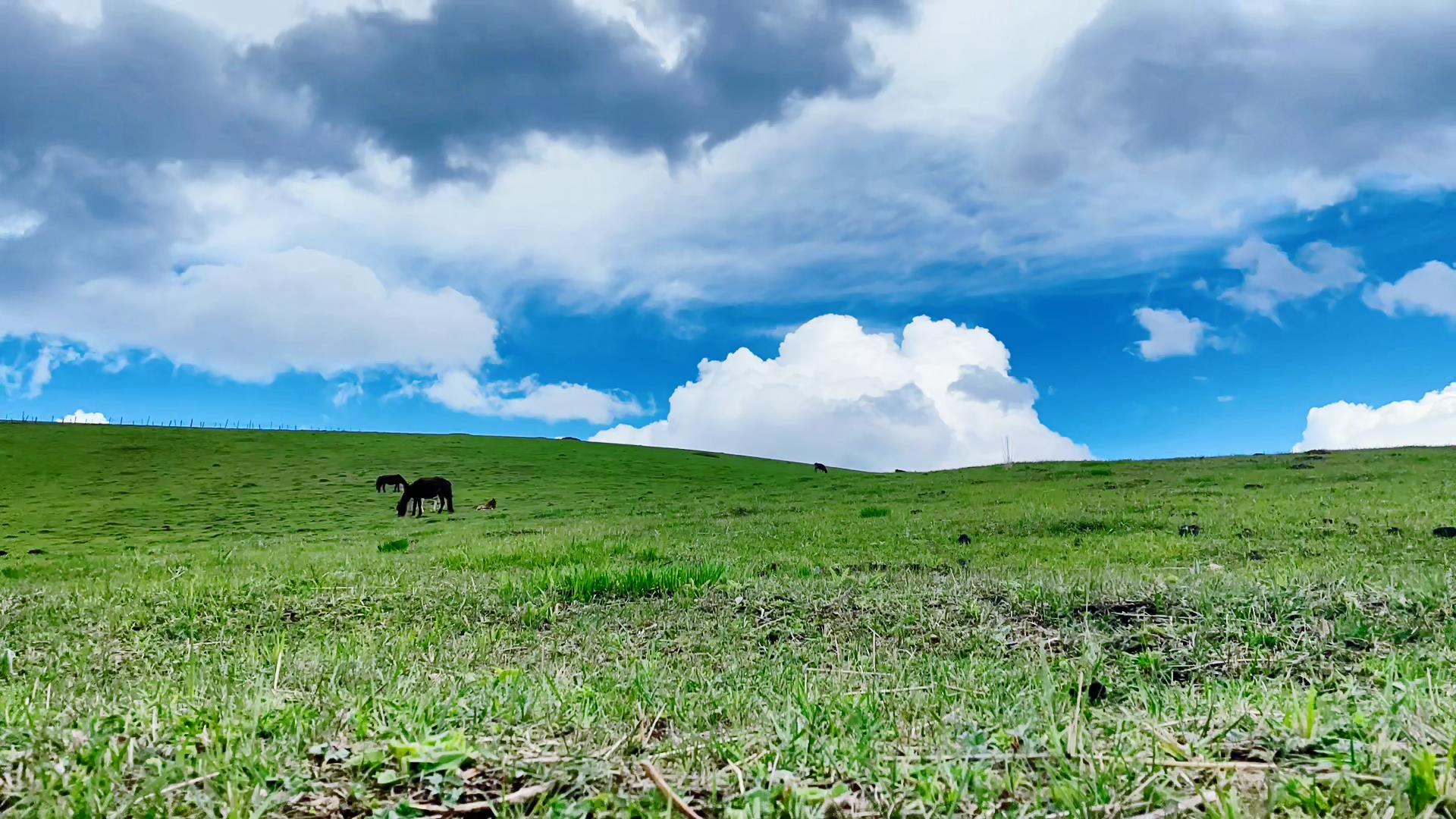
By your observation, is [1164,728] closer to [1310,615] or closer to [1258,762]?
[1258,762]

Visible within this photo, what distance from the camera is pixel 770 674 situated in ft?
16.9

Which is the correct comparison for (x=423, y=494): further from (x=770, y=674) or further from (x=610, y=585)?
(x=770, y=674)

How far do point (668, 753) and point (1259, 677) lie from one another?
12.1 ft

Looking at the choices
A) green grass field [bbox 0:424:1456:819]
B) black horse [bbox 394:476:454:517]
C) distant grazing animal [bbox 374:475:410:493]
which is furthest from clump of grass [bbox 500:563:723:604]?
distant grazing animal [bbox 374:475:410:493]

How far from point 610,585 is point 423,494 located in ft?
97.3

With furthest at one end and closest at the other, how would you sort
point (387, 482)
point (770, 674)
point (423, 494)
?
point (387, 482)
point (423, 494)
point (770, 674)

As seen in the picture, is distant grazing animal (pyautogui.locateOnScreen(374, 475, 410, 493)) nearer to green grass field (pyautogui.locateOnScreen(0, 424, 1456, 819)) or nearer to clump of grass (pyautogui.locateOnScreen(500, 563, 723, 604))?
green grass field (pyautogui.locateOnScreen(0, 424, 1456, 819))

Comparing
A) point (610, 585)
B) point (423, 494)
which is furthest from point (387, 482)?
point (610, 585)

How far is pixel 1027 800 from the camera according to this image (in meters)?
2.68

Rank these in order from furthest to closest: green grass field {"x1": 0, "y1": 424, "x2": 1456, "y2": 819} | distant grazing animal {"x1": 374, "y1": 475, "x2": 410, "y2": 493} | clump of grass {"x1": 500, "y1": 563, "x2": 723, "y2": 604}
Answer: distant grazing animal {"x1": 374, "y1": 475, "x2": 410, "y2": 493} < clump of grass {"x1": 500, "y1": 563, "x2": 723, "y2": 604} < green grass field {"x1": 0, "y1": 424, "x2": 1456, "y2": 819}

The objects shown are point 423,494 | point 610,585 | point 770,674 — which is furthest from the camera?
point 423,494

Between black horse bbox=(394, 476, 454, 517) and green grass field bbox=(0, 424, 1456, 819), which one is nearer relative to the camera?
green grass field bbox=(0, 424, 1456, 819)

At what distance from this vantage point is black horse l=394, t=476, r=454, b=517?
3528 cm

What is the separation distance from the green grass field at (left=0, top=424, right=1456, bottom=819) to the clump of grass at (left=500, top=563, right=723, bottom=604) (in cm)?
4
